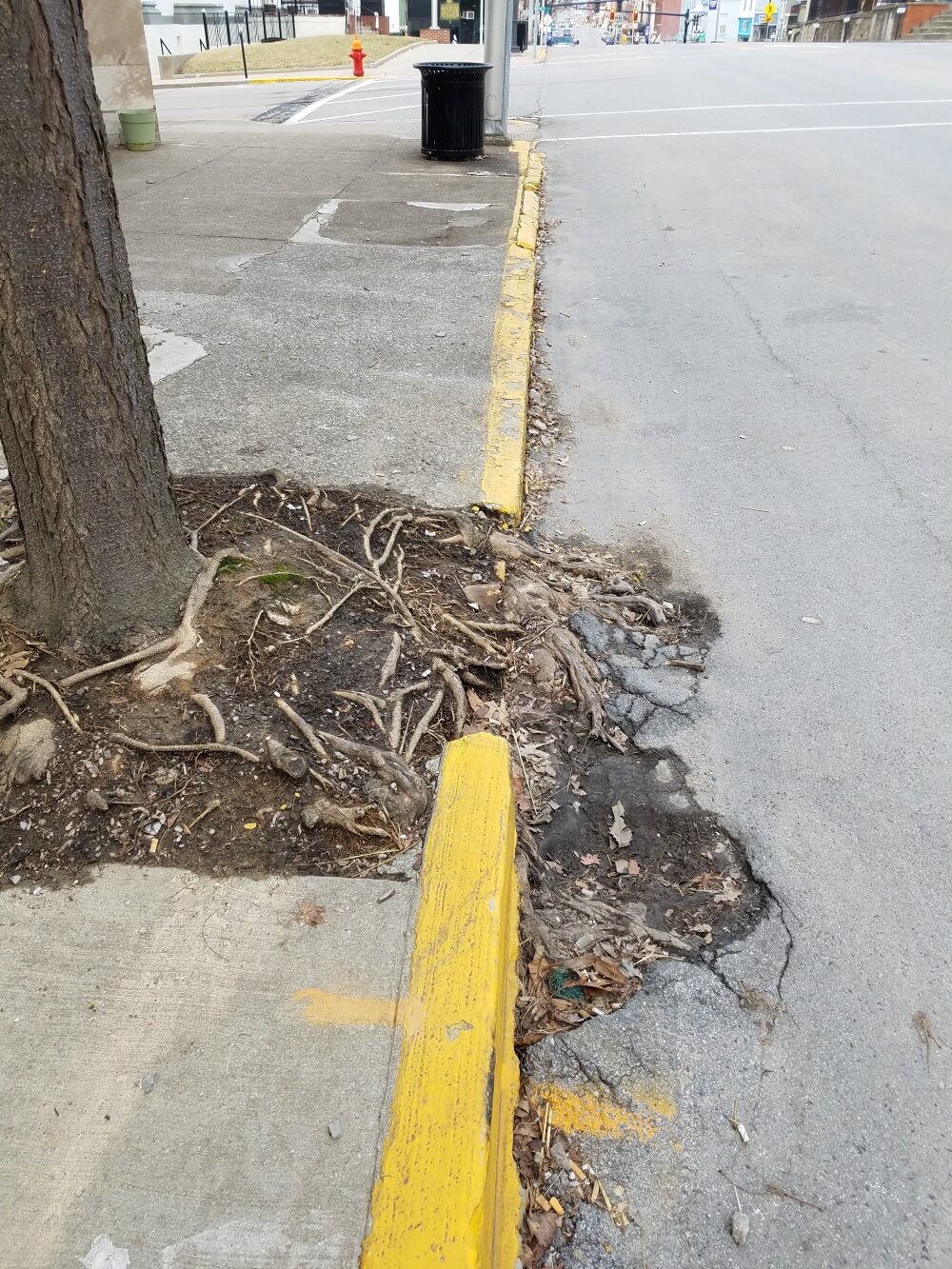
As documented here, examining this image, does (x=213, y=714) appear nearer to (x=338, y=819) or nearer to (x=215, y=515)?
(x=338, y=819)

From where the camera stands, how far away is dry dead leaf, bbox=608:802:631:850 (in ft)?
9.96

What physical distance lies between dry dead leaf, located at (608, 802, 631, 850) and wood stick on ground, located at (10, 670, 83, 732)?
169 cm

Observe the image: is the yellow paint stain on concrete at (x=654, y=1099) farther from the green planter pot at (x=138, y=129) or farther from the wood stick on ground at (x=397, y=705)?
the green planter pot at (x=138, y=129)

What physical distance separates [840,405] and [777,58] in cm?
3048

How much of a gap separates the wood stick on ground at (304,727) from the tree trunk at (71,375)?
550 millimetres

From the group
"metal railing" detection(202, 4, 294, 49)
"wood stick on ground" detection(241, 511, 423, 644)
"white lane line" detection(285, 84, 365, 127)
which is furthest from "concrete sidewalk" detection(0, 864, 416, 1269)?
"metal railing" detection(202, 4, 294, 49)

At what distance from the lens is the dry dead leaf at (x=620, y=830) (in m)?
3.04

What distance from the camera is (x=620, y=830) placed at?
3070 millimetres

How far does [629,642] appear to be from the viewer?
3969mm

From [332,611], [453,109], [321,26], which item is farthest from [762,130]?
[321,26]

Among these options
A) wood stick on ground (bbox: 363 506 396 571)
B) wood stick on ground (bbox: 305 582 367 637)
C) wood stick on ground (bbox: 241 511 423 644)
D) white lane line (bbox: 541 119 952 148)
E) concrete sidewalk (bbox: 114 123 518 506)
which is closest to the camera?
wood stick on ground (bbox: 305 582 367 637)

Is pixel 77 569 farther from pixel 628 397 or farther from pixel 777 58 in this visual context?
pixel 777 58

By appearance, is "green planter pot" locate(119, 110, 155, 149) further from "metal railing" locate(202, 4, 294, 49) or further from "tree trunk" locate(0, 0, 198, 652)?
"metal railing" locate(202, 4, 294, 49)

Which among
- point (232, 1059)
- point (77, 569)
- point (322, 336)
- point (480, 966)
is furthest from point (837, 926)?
point (322, 336)
